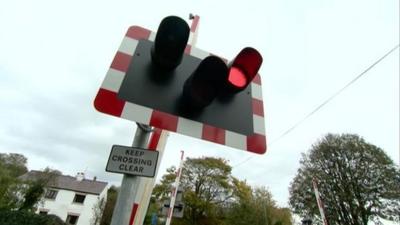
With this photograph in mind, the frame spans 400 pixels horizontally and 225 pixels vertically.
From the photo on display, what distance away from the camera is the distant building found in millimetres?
23141

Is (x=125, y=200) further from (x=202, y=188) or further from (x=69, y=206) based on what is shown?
(x=69, y=206)

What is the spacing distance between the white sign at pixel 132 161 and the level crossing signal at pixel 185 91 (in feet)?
0.59

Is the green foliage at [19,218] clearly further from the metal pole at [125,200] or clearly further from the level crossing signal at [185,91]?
the level crossing signal at [185,91]

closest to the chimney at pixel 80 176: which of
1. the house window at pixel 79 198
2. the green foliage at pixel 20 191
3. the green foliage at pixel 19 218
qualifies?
the house window at pixel 79 198

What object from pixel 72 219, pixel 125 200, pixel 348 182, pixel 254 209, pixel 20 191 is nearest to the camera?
pixel 125 200

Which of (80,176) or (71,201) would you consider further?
(80,176)

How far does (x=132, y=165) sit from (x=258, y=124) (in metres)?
0.85

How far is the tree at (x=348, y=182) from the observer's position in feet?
52.1

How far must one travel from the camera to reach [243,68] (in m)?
1.45

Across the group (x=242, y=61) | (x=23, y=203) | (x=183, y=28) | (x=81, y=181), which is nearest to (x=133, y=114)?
(x=183, y=28)

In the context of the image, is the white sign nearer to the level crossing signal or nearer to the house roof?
the level crossing signal

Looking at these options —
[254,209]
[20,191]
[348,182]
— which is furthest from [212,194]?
[20,191]

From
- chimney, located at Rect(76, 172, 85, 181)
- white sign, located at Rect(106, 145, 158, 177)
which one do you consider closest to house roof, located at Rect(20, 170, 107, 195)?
chimney, located at Rect(76, 172, 85, 181)

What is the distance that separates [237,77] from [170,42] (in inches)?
18.6
